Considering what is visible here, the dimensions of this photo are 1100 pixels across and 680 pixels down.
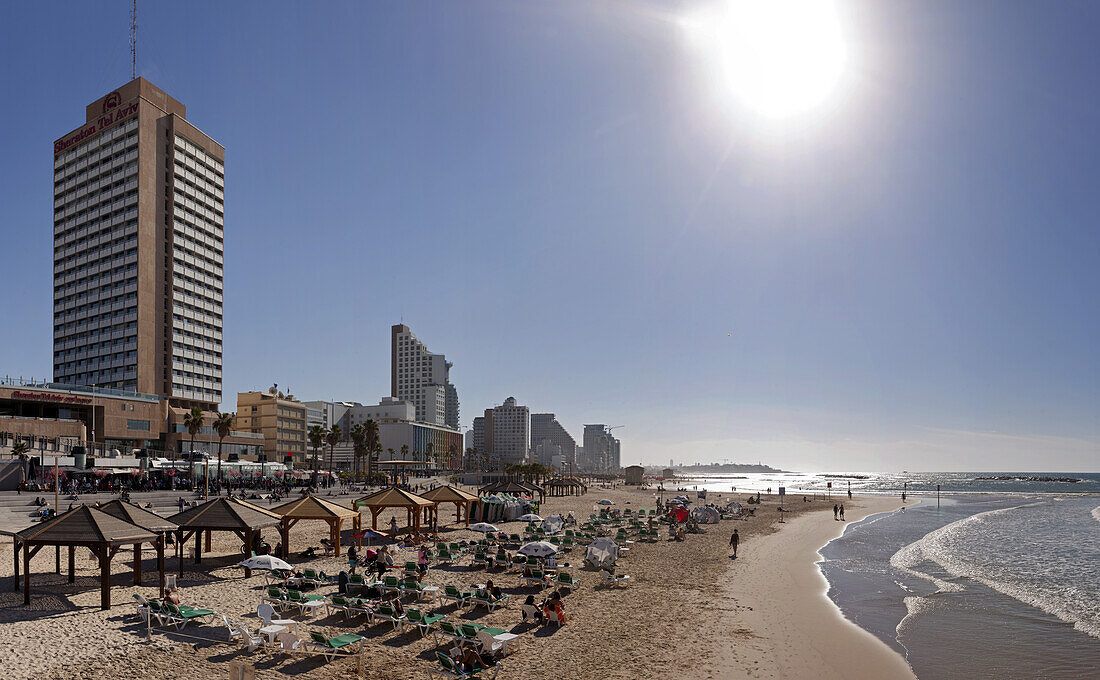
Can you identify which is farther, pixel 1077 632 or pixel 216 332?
pixel 216 332

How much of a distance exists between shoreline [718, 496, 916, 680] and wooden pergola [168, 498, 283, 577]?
50.6ft

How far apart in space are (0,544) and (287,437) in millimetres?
102096

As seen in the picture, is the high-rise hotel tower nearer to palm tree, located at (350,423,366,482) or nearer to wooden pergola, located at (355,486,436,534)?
palm tree, located at (350,423,366,482)

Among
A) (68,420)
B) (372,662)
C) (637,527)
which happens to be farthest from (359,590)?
(68,420)

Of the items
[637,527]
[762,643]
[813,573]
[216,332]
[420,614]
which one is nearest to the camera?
[420,614]

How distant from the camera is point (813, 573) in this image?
30.7 meters

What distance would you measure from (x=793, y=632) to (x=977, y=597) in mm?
12332

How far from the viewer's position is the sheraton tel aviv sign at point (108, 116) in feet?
334

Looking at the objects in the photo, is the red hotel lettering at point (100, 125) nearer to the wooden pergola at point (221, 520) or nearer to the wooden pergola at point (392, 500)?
the wooden pergola at point (392, 500)

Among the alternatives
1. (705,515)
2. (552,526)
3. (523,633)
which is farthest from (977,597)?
(705,515)

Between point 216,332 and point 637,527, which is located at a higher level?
point 216,332

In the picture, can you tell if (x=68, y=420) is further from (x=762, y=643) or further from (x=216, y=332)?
(x=762, y=643)

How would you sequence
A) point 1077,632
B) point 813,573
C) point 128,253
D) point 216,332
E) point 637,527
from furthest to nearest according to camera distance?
1. point 216,332
2. point 128,253
3. point 637,527
4. point 813,573
5. point 1077,632

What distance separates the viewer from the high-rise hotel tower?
98812mm
